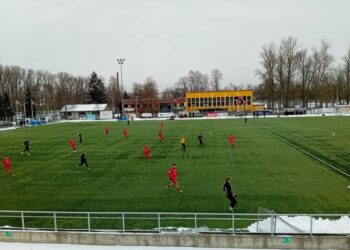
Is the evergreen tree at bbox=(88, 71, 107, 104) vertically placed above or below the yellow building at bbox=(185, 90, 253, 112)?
above

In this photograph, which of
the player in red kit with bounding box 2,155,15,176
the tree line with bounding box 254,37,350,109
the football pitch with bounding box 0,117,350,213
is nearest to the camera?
the football pitch with bounding box 0,117,350,213

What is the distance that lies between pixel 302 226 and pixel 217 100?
8769 cm

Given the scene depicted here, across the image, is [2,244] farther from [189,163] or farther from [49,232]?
[189,163]

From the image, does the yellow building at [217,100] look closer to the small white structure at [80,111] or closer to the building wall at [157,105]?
the building wall at [157,105]

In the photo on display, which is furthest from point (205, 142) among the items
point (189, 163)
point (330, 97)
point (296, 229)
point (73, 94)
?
point (73, 94)

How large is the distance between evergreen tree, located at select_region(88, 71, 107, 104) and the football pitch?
82361mm

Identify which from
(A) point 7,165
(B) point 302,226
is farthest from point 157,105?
(B) point 302,226

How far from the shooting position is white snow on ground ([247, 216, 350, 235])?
12.1m

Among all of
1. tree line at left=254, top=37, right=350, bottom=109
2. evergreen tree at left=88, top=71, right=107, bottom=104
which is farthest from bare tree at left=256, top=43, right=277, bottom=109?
evergreen tree at left=88, top=71, right=107, bottom=104

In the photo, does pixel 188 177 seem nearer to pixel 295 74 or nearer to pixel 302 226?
pixel 302 226

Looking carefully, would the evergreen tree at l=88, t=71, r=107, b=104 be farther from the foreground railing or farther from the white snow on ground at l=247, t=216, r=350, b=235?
the white snow on ground at l=247, t=216, r=350, b=235

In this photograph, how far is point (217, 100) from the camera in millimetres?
99625

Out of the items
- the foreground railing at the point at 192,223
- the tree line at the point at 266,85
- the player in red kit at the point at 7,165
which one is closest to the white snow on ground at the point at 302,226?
the foreground railing at the point at 192,223

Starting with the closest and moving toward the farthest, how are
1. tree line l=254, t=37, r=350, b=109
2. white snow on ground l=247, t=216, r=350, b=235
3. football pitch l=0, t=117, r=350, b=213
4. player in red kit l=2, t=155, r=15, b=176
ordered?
white snow on ground l=247, t=216, r=350, b=235 < football pitch l=0, t=117, r=350, b=213 < player in red kit l=2, t=155, r=15, b=176 < tree line l=254, t=37, r=350, b=109
